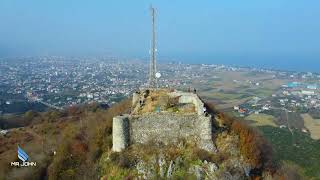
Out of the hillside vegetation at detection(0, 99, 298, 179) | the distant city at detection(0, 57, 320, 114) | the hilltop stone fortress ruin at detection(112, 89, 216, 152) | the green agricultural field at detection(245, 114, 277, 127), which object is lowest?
the green agricultural field at detection(245, 114, 277, 127)

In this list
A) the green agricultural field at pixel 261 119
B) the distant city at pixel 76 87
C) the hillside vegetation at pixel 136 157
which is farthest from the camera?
the distant city at pixel 76 87

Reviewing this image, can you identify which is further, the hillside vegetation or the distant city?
the distant city

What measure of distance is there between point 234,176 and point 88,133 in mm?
10919

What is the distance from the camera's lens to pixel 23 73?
12488 cm

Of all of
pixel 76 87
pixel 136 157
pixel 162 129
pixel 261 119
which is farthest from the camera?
pixel 76 87

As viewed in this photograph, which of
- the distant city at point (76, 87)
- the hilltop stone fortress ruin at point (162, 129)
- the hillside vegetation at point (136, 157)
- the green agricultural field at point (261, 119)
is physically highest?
the hilltop stone fortress ruin at point (162, 129)

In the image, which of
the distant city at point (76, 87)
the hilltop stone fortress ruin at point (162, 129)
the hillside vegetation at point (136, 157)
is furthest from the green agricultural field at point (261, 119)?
the hilltop stone fortress ruin at point (162, 129)

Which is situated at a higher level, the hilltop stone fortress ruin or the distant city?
the hilltop stone fortress ruin

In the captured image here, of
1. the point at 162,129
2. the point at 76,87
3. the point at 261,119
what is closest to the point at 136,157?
the point at 162,129

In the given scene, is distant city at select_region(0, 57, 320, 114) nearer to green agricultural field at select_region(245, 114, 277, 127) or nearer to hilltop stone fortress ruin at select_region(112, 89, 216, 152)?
green agricultural field at select_region(245, 114, 277, 127)

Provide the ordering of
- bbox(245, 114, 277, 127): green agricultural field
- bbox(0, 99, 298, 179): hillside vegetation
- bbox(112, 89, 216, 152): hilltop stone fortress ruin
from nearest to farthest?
1. bbox(0, 99, 298, 179): hillside vegetation
2. bbox(112, 89, 216, 152): hilltop stone fortress ruin
3. bbox(245, 114, 277, 127): green agricultural field

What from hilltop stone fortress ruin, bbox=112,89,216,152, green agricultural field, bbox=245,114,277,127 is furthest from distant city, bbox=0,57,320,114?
hilltop stone fortress ruin, bbox=112,89,216,152

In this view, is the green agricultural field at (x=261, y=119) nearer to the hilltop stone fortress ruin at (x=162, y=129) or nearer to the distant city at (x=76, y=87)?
the distant city at (x=76, y=87)

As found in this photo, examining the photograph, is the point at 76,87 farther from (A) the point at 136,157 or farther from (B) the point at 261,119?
(A) the point at 136,157
